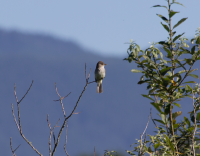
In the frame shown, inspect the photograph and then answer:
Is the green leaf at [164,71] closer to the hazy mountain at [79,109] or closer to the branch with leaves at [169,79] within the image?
the branch with leaves at [169,79]

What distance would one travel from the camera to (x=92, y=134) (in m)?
135

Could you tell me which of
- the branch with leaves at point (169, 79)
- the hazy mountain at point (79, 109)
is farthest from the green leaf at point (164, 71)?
the hazy mountain at point (79, 109)

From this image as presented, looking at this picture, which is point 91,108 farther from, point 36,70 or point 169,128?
point 169,128

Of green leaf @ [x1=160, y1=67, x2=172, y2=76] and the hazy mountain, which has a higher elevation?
green leaf @ [x1=160, y1=67, x2=172, y2=76]

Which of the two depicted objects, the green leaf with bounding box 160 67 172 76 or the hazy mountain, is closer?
the green leaf with bounding box 160 67 172 76

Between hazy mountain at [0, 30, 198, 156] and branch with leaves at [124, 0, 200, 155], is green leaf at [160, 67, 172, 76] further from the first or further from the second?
hazy mountain at [0, 30, 198, 156]

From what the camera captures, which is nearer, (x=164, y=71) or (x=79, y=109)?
(x=164, y=71)

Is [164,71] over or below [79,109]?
over

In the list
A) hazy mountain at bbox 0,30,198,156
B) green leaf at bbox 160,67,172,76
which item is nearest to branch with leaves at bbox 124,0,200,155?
green leaf at bbox 160,67,172,76

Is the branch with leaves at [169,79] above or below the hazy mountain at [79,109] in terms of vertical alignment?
above

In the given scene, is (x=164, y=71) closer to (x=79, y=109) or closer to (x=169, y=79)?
(x=169, y=79)

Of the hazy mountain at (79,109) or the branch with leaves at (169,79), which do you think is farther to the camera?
the hazy mountain at (79,109)

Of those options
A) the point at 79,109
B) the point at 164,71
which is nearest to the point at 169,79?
the point at 164,71

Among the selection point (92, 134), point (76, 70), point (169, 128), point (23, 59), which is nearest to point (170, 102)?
point (169, 128)
